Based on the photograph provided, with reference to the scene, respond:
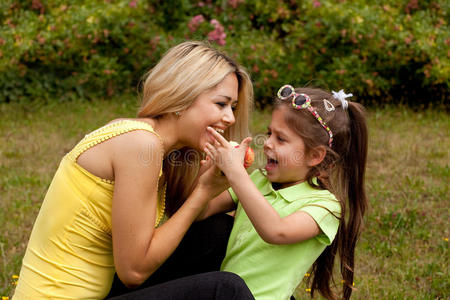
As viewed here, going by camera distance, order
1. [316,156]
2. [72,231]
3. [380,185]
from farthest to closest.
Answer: [380,185] < [316,156] < [72,231]

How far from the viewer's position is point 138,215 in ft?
7.32

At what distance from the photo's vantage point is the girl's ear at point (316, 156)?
2.52m

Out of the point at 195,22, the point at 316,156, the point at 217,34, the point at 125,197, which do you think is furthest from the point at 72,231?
the point at 195,22

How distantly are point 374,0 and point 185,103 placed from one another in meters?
6.06

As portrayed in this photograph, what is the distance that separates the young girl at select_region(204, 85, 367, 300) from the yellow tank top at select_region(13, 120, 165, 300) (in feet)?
1.50

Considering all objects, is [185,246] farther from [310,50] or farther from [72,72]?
[72,72]

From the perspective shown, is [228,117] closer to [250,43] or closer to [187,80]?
[187,80]

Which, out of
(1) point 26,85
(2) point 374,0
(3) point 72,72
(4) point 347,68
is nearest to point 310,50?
(4) point 347,68

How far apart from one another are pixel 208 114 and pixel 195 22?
5.61m

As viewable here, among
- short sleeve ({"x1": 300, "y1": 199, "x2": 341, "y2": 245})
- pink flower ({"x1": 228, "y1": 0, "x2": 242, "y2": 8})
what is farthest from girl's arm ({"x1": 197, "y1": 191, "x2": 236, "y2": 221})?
pink flower ({"x1": 228, "y1": 0, "x2": 242, "y2": 8})

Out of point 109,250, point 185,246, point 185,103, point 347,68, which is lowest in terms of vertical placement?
point 347,68

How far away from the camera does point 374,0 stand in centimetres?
783

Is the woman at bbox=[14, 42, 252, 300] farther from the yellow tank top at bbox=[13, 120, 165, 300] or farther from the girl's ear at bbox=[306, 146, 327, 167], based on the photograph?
the girl's ear at bbox=[306, 146, 327, 167]

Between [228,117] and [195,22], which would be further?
[195,22]
